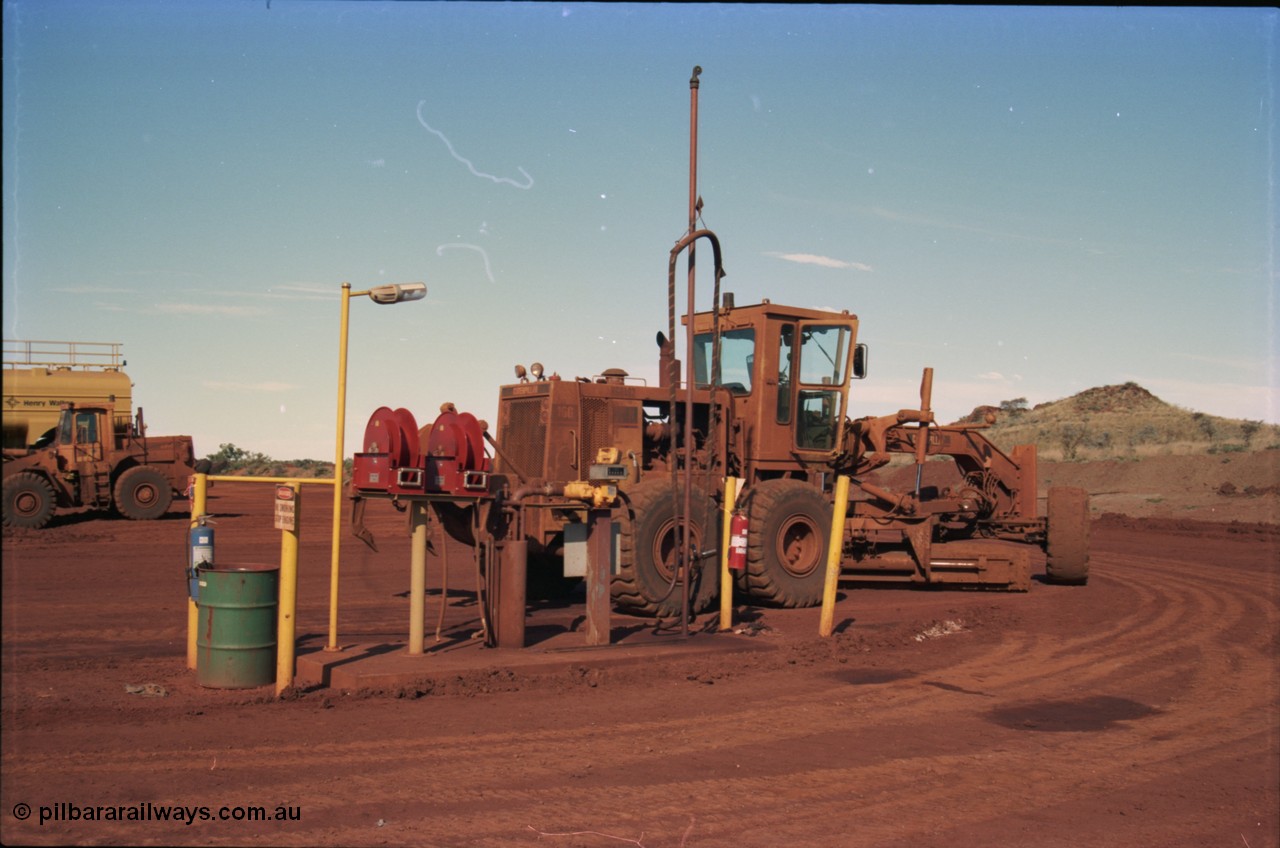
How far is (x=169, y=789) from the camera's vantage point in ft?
21.6

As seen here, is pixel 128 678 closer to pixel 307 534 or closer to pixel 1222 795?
pixel 1222 795

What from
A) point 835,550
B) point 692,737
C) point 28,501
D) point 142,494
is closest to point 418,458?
point 692,737

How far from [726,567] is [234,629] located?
5.23 metres

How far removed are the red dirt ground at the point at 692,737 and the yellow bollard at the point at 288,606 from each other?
0.25m

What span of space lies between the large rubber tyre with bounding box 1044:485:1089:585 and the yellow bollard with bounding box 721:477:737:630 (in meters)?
7.29

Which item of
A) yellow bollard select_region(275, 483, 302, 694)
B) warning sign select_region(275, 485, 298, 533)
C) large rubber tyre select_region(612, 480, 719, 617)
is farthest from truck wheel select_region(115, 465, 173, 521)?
warning sign select_region(275, 485, 298, 533)

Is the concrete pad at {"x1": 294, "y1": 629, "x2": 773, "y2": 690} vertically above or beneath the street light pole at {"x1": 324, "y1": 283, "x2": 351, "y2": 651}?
beneath

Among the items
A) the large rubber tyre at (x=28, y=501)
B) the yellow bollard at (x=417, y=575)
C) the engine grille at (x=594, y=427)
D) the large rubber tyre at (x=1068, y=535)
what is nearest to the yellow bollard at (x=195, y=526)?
the yellow bollard at (x=417, y=575)

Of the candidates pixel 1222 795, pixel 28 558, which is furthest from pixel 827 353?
pixel 28 558

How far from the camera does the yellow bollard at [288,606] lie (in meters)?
9.24

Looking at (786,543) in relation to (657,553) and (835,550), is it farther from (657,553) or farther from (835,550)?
(835,550)

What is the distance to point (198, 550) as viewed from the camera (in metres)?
9.85

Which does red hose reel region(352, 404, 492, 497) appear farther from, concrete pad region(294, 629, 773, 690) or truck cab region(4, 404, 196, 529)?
truck cab region(4, 404, 196, 529)

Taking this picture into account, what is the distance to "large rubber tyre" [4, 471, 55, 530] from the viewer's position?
25.8 m
